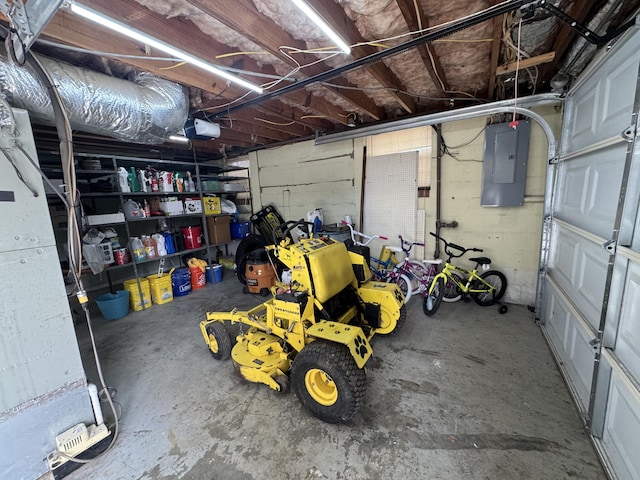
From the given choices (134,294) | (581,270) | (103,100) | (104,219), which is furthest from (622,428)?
(104,219)

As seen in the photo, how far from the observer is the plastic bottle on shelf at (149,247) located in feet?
13.1

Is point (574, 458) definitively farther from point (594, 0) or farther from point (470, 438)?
point (594, 0)

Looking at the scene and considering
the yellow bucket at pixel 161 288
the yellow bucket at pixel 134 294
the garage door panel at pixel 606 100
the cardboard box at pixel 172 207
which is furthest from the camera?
the cardboard box at pixel 172 207

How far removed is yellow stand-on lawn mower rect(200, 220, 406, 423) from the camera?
165 cm

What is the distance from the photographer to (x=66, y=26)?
148 centimetres

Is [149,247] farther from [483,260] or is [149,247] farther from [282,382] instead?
[483,260]

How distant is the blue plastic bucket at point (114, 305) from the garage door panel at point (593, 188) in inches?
199

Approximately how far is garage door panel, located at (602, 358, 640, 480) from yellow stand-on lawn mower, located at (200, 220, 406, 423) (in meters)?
1.30

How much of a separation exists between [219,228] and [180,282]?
1.29 metres

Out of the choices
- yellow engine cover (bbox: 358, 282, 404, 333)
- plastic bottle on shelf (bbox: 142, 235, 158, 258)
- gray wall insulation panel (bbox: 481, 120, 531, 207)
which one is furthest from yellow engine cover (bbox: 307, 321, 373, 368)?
plastic bottle on shelf (bbox: 142, 235, 158, 258)

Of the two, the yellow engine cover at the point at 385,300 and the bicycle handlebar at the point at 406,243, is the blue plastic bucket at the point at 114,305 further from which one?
the bicycle handlebar at the point at 406,243

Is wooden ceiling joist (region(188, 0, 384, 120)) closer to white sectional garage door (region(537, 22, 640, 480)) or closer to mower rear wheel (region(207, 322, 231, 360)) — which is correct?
white sectional garage door (region(537, 22, 640, 480))

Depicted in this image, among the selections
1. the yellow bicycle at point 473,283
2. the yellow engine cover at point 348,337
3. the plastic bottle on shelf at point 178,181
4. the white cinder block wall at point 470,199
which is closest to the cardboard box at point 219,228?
the plastic bottle on shelf at point 178,181

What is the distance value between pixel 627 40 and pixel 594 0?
0.32 meters
